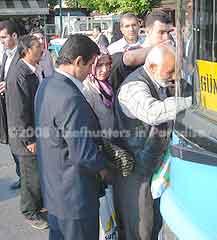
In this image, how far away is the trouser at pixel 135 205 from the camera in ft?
9.23

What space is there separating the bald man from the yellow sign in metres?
0.53

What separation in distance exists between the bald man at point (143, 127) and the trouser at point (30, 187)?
1.22m

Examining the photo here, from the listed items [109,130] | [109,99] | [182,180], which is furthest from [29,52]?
[182,180]

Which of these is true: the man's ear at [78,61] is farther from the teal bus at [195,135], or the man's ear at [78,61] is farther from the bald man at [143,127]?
the teal bus at [195,135]

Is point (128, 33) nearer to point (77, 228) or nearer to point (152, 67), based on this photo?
point (152, 67)

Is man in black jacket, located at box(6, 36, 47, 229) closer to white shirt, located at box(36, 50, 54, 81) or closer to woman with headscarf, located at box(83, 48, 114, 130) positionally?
white shirt, located at box(36, 50, 54, 81)

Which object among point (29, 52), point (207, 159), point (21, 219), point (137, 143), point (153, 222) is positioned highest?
point (29, 52)

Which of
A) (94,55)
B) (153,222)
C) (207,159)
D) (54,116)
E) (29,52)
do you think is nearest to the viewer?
(207,159)

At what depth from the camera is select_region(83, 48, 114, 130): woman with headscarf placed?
3252mm

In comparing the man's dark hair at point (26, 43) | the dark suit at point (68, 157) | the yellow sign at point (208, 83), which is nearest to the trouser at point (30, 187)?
the man's dark hair at point (26, 43)

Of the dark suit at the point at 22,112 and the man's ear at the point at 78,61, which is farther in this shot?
the dark suit at the point at 22,112

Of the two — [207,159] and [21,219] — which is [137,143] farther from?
[21,219]

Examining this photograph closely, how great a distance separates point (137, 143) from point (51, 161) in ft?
1.69

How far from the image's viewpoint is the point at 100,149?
2.62 meters
